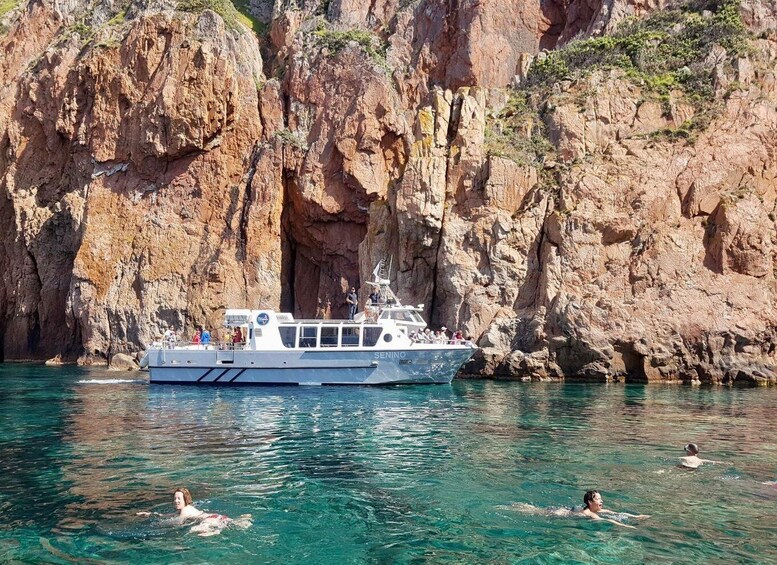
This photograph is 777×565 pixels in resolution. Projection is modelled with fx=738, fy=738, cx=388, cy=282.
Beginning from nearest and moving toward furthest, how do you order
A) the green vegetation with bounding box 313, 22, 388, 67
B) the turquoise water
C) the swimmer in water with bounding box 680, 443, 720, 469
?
the turquoise water
the swimmer in water with bounding box 680, 443, 720, 469
the green vegetation with bounding box 313, 22, 388, 67

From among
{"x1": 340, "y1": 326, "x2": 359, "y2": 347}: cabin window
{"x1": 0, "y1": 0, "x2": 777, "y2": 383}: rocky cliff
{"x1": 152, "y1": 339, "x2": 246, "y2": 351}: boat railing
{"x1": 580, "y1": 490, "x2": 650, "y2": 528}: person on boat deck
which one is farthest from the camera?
{"x1": 0, "y1": 0, "x2": 777, "y2": 383}: rocky cliff

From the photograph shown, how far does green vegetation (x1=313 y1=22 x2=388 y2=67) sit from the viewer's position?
54.4m

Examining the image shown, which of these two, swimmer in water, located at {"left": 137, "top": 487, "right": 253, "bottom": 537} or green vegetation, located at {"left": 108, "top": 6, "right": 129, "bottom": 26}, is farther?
green vegetation, located at {"left": 108, "top": 6, "right": 129, "bottom": 26}

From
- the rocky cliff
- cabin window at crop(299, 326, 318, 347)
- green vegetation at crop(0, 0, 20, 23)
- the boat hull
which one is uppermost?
green vegetation at crop(0, 0, 20, 23)

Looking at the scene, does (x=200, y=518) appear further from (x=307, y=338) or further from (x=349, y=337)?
(x=307, y=338)

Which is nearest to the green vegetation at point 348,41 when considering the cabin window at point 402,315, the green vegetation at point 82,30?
the green vegetation at point 82,30

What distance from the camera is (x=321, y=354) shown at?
33875 mm

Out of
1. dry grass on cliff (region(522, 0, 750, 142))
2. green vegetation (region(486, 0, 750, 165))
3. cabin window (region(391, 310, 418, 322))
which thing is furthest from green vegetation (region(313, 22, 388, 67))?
cabin window (region(391, 310, 418, 322))

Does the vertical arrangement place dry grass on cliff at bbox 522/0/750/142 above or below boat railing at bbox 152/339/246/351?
above

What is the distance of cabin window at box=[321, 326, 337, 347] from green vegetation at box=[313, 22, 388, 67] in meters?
26.4

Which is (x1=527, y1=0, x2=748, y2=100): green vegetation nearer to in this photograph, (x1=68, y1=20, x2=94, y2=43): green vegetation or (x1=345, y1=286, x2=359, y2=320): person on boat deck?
(x1=345, y1=286, x2=359, y2=320): person on boat deck

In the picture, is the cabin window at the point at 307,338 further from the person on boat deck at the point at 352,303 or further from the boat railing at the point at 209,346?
the boat railing at the point at 209,346

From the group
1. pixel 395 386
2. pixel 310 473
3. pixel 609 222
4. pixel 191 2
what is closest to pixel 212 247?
pixel 191 2

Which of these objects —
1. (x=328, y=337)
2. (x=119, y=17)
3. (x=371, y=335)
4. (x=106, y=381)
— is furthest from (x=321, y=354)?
(x=119, y=17)
